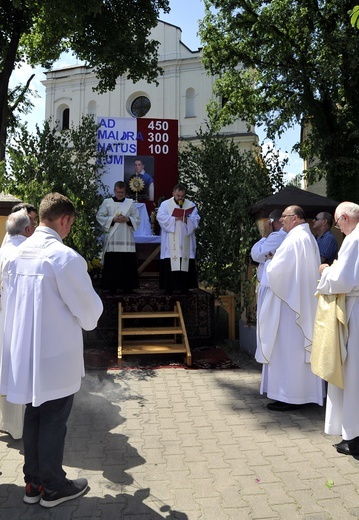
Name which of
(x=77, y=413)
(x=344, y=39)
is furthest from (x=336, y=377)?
(x=344, y=39)

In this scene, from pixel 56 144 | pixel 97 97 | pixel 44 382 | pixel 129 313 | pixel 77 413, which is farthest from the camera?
pixel 97 97

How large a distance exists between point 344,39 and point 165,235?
34.0 feet

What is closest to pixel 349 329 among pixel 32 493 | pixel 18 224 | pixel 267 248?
pixel 267 248

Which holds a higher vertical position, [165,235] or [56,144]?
[56,144]

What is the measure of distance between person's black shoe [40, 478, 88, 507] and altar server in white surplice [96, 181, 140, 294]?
17.6 feet

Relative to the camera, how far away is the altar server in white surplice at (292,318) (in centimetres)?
531

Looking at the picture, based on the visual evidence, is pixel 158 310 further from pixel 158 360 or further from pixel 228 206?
pixel 228 206

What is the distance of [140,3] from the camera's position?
15.5m

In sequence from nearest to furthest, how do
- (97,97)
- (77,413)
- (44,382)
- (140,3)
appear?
(44,382) < (77,413) < (140,3) < (97,97)

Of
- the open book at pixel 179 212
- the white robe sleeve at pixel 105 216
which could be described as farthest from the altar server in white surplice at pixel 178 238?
the white robe sleeve at pixel 105 216

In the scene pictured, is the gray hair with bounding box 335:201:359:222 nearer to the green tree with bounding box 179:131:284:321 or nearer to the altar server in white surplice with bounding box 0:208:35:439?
the altar server in white surplice with bounding box 0:208:35:439

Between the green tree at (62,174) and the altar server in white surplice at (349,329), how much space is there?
4.64 meters

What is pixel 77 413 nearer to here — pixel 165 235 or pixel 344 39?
pixel 165 235

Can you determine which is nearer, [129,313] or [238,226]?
[129,313]
